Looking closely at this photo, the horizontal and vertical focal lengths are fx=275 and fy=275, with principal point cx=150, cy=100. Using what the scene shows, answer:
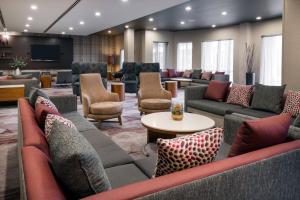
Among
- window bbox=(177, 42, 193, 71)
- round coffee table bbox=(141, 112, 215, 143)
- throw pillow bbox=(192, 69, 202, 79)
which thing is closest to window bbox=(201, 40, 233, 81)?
window bbox=(177, 42, 193, 71)

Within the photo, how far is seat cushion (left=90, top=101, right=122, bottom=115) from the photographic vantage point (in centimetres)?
443

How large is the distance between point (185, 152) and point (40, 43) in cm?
1472

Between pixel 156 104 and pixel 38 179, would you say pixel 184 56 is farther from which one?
pixel 38 179

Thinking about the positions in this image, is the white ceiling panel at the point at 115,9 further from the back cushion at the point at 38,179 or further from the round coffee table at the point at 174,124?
the back cushion at the point at 38,179

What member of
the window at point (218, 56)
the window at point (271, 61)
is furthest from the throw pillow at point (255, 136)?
the window at point (218, 56)

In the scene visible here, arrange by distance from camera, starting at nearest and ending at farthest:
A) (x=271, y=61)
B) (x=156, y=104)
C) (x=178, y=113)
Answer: (x=178, y=113) < (x=156, y=104) < (x=271, y=61)

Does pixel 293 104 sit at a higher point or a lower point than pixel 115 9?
lower

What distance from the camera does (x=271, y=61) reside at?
9.68 metres

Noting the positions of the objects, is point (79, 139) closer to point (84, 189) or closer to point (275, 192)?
point (84, 189)

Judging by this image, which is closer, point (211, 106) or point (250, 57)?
point (211, 106)

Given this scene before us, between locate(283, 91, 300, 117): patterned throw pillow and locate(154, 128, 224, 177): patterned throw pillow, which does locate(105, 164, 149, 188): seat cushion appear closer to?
locate(154, 128, 224, 177): patterned throw pillow

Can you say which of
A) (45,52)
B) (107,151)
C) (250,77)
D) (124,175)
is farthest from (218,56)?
(124,175)

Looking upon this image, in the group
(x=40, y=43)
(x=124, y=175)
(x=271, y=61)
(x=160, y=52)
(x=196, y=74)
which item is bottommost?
(x=124, y=175)

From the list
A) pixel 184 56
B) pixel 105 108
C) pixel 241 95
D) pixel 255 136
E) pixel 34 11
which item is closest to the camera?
pixel 255 136
